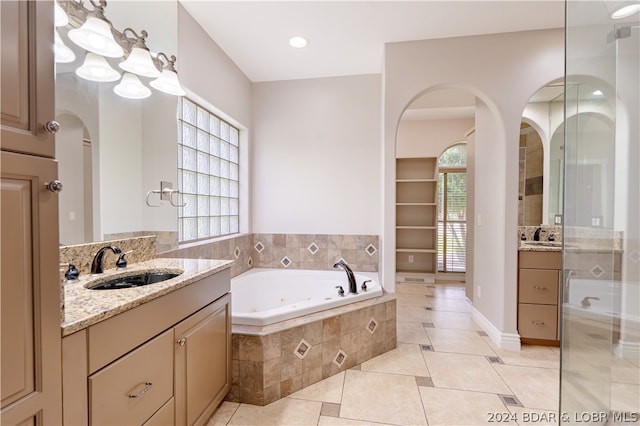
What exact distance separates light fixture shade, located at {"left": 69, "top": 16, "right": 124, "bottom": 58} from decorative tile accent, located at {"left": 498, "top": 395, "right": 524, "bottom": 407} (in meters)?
3.12

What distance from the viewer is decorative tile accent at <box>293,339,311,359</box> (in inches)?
75.0

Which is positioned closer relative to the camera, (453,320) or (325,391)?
(325,391)

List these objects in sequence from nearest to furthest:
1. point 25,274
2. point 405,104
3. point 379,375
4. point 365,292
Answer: point 25,274 < point 379,375 < point 365,292 < point 405,104

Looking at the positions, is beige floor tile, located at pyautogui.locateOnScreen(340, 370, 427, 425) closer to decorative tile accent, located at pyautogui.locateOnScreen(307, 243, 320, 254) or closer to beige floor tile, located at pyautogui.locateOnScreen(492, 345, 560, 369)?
beige floor tile, located at pyautogui.locateOnScreen(492, 345, 560, 369)

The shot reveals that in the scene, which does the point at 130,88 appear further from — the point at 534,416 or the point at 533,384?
the point at 533,384

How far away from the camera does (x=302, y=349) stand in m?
1.93

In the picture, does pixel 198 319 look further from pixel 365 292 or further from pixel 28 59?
pixel 365 292

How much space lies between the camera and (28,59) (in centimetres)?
74

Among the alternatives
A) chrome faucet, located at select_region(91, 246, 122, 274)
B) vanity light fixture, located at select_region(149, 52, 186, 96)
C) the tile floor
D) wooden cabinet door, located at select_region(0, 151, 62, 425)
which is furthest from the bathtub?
wooden cabinet door, located at select_region(0, 151, 62, 425)

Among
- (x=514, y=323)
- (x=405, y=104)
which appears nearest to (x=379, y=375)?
(x=514, y=323)

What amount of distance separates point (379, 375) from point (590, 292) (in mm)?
1391

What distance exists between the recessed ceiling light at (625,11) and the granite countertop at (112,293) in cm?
254

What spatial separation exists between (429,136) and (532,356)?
349 centimetres

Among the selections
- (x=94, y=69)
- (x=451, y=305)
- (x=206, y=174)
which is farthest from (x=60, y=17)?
(x=451, y=305)
